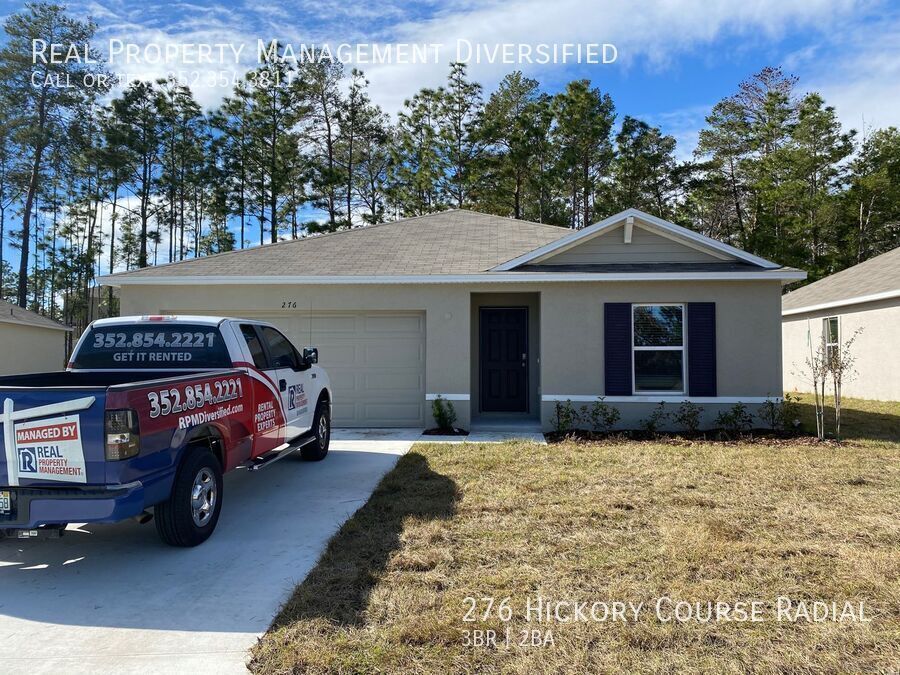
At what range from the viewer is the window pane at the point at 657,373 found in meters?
10.4

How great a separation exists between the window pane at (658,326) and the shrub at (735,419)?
146cm

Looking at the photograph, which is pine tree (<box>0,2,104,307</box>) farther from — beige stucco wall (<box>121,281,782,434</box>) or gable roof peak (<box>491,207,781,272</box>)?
gable roof peak (<box>491,207,781,272</box>)

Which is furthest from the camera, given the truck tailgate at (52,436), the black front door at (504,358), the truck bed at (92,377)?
the black front door at (504,358)

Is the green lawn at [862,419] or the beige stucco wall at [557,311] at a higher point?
the beige stucco wall at [557,311]

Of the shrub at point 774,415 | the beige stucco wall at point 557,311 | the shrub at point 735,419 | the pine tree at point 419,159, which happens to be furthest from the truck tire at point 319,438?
the pine tree at point 419,159

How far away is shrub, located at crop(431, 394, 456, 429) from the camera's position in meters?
10.5

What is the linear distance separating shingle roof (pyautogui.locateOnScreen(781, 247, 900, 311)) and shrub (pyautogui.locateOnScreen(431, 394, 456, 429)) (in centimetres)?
1148

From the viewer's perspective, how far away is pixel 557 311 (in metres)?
10.5

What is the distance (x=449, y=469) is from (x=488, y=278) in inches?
162

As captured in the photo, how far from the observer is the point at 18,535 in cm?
409

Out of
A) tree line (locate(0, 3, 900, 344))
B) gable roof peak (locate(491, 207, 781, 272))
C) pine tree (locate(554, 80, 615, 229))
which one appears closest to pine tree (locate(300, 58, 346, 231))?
tree line (locate(0, 3, 900, 344))

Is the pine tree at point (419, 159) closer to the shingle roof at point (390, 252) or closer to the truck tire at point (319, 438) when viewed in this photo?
the shingle roof at point (390, 252)

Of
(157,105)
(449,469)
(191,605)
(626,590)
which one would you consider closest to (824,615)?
(626,590)

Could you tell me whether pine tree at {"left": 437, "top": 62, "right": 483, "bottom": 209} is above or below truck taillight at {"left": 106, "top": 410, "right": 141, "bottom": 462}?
above
